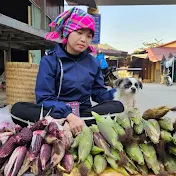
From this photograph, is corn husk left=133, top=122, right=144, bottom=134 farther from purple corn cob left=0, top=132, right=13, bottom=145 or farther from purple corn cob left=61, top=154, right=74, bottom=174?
purple corn cob left=0, top=132, right=13, bottom=145

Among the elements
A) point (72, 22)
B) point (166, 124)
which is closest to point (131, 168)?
point (166, 124)

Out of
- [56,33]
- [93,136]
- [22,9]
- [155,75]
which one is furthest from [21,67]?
[155,75]

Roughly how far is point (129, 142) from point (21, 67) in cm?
193

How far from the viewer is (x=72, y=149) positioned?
134 cm

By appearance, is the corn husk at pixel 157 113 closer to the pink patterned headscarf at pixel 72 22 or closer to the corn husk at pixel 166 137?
the corn husk at pixel 166 137

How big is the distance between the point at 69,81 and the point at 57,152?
100 centimetres

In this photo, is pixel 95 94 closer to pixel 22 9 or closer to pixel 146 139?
pixel 146 139

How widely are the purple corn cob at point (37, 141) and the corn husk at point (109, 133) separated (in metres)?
0.29

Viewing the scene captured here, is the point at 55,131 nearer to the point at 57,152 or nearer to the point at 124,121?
the point at 57,152

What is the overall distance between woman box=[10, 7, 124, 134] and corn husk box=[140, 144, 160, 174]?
0.71 metres

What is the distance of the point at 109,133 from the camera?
1.33 meters

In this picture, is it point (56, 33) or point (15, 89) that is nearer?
point (56, 33)

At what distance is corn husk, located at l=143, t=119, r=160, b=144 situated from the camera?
130cm

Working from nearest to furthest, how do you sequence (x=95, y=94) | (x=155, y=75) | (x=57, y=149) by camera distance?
(x=57, y=149)
(x=95, y=94)
(x=155, y=75)
